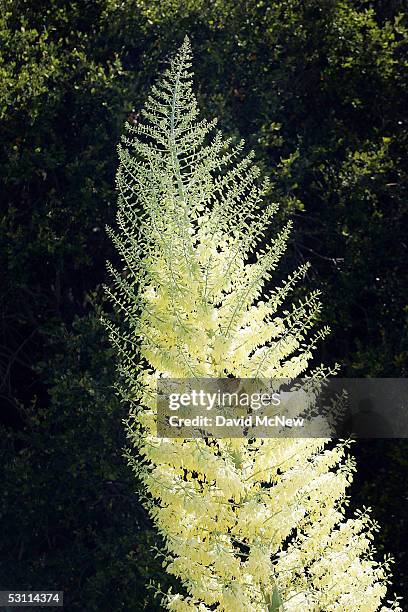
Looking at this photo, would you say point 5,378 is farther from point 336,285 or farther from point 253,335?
point 253,335

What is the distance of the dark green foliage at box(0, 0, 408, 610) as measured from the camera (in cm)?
1353

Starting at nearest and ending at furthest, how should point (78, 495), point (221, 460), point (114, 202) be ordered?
point (221, 460) → point (78, 495) → point (114, 202)

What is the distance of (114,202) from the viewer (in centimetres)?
1415

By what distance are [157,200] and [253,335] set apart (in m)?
1.22

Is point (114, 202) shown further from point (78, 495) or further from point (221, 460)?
point (221, 460)

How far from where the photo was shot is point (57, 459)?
1372 centimetres

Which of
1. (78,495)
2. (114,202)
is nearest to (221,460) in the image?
(78,495)

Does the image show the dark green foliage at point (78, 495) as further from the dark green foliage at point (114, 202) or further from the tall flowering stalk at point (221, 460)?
the tall flowering stalk at point (221, 460)

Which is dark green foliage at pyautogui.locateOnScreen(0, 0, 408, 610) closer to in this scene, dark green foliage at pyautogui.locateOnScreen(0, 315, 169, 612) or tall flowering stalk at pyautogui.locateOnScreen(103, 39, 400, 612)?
dark green foliage at pyautogui.locateOnScreen(0, 315, 169, 612)

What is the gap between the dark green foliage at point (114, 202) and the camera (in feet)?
44.4

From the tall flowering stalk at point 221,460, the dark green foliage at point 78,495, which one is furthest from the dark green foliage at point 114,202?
the tall flowering stalk at point 221,460

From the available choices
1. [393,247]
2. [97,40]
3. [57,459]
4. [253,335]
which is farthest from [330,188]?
[253,335]

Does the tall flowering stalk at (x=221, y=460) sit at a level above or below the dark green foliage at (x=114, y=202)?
below

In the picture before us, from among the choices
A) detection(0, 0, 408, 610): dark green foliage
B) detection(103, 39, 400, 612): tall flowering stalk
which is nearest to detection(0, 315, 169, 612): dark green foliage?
detection(0, 0, 408, 610): dark green foliage
